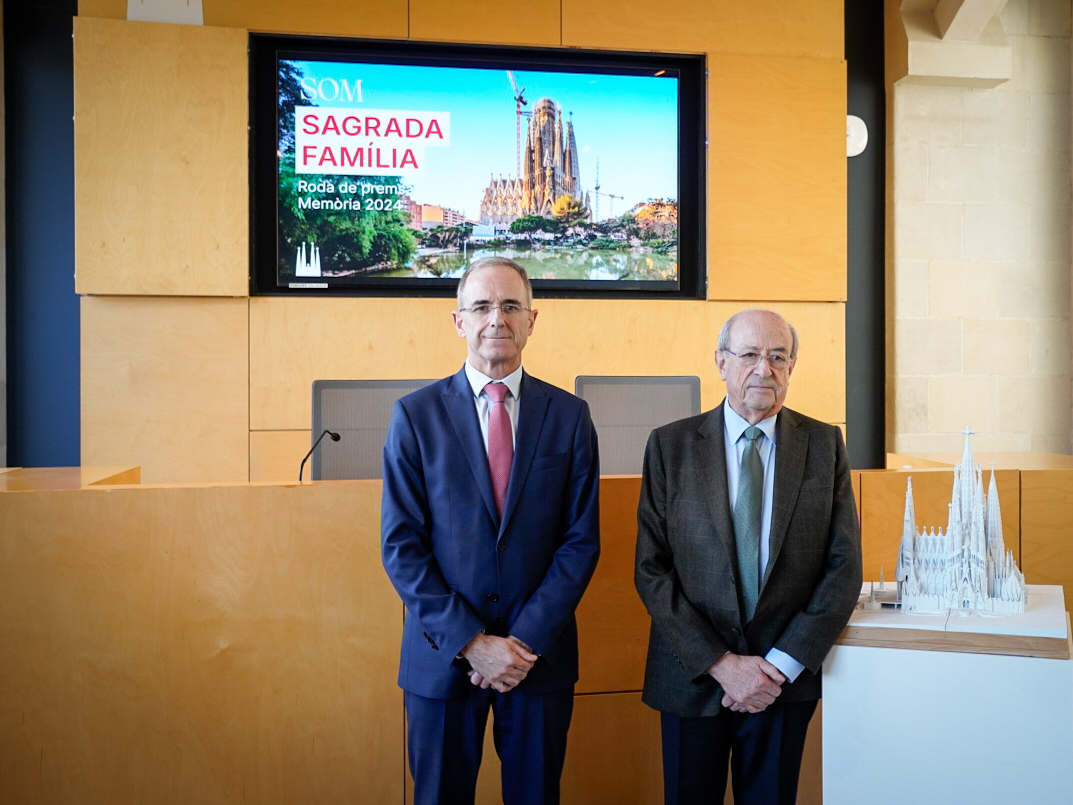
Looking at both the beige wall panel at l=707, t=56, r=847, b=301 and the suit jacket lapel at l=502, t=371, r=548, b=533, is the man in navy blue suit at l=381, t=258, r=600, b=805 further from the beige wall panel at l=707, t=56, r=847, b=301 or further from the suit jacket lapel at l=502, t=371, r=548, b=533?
the beige wall panel at l=707, t=56, r=847, b=301

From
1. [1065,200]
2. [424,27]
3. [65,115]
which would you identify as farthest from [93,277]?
[1065,200]

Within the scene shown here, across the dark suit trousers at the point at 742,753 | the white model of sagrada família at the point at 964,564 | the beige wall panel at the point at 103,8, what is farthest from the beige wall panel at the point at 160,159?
the white model of sagrada família at the point at 964,564

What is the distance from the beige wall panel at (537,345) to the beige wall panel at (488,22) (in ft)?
4.15

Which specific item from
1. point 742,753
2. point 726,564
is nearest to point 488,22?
point 726,564

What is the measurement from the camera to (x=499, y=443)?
1870mm

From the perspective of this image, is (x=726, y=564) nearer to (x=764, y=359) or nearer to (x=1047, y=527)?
(x=764, y=359)

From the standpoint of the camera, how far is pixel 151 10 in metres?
4.16

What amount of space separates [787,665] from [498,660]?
1.88 feet

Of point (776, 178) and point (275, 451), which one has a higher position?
point (776, 178)

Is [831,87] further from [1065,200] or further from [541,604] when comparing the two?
[541,604]

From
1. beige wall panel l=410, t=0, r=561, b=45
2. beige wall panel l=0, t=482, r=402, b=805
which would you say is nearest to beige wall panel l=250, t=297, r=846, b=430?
beige wall panel l=410, t=0, r=561, b=45

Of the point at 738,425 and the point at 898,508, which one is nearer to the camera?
the point at 738,425

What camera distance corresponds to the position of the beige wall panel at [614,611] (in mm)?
2354

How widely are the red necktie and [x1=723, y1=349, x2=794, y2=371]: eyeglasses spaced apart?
49 centimetres
